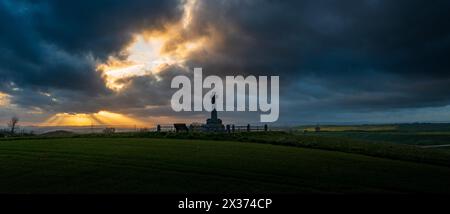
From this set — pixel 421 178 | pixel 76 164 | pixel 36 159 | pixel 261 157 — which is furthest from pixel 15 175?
pixel 421 178

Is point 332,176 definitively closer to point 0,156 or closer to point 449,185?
point 449,185

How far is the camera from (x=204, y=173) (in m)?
20.5

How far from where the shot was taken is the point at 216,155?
26906mm

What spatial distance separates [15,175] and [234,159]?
504 inches

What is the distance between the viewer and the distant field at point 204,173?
17516 millimetres

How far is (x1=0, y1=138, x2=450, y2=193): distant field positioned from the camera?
17516mm

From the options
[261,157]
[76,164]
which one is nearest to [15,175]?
[76,164]

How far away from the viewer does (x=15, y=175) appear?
66.4ft

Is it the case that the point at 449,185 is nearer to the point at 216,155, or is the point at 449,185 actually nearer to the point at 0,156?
the point at 216,155
